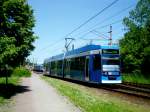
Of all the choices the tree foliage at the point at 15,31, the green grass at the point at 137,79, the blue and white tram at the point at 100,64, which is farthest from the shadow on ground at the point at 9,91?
the green grass at the point at 137,79

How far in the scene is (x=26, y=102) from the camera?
18078mm

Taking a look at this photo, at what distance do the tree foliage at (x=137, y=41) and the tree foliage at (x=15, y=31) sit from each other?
113ft

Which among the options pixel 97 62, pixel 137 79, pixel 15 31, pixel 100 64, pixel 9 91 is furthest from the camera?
pixel 137 79

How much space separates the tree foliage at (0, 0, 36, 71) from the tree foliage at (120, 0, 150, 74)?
3440cm

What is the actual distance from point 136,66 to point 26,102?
144ft

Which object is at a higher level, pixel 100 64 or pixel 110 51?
pixel 110 51

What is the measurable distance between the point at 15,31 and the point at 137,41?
43496 millimetres

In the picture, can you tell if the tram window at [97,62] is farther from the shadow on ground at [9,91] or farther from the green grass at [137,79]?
the green grass at [137,79]

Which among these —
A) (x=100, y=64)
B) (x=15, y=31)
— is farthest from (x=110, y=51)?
(x=15, y=31)

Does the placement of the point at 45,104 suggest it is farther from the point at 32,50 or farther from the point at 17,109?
the point at 32,50

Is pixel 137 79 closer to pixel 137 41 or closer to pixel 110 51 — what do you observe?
pixel 110 51

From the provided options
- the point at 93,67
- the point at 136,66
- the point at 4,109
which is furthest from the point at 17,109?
the point at 136,66

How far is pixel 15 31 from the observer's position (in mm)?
22453

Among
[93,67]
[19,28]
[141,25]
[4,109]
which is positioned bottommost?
[4,109]
